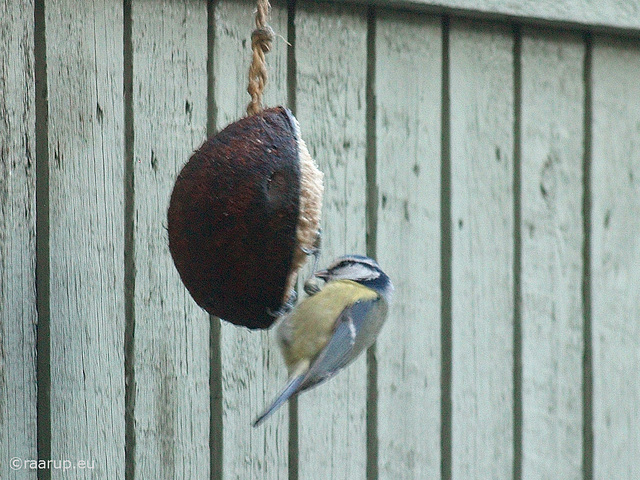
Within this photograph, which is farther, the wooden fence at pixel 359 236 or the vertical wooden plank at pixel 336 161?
the vertical wooden plank at pixel 336 161

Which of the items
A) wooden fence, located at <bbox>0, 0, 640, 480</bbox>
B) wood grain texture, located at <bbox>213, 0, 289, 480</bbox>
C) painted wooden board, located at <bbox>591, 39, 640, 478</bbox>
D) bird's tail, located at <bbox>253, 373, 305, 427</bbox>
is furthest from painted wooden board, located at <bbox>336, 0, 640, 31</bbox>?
bird's tail, located at <bbox>253, 373, 305, 427</bbox>

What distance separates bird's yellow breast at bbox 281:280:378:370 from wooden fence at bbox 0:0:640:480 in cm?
22

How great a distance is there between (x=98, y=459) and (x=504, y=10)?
1509 millimetres

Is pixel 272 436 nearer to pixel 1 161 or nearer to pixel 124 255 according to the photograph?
pixel 124 255

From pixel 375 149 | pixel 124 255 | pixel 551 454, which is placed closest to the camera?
pixel 124 255

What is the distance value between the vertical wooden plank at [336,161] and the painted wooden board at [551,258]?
50cm

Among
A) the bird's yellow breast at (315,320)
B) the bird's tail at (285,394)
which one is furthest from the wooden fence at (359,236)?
the bird's tail at (285,394)

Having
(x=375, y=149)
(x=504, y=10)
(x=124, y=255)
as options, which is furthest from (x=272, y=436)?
(x=504, y=10)

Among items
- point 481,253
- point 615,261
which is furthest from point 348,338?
point 615,261

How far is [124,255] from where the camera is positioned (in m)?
2.16

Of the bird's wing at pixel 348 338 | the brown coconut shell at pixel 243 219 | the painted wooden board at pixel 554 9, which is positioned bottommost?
the bird's wing at pixel 348 338

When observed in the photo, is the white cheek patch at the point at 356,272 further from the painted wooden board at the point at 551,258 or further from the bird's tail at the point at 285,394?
the painted wooden board at the point at 551,258

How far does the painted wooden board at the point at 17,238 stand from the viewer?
80.0 inches

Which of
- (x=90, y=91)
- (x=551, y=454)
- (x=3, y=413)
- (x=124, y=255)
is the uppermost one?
(x=90, y=91)
